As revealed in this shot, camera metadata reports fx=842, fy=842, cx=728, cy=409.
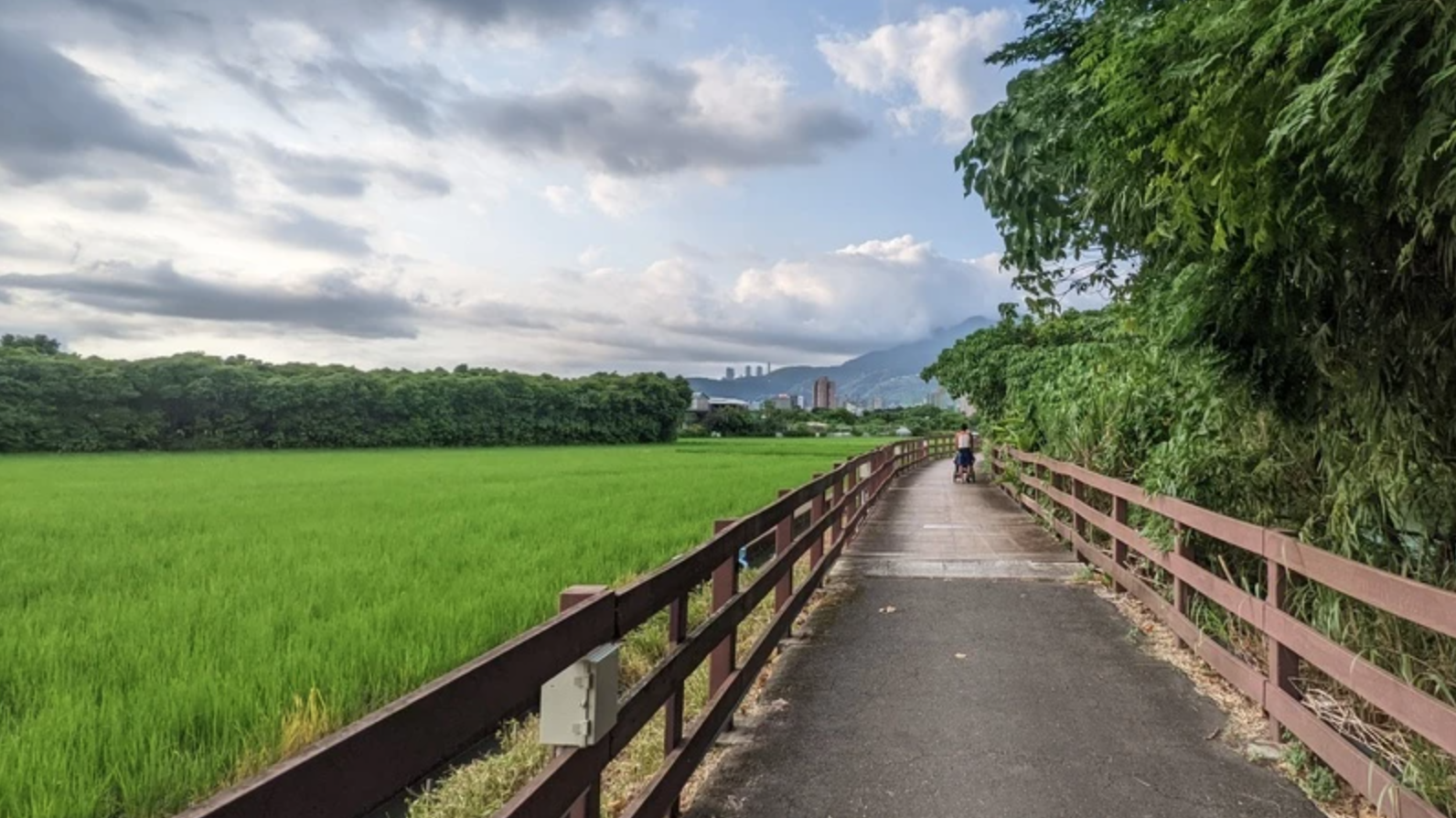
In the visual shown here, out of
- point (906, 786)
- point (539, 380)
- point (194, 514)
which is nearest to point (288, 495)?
point (194, 514)

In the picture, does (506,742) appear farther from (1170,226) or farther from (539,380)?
(539,380)

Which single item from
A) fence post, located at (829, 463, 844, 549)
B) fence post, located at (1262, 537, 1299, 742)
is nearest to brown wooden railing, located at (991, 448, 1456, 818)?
fence post, located at (1262, 537, 1299, 742)

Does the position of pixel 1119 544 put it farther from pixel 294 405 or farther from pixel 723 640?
pixel 294 405

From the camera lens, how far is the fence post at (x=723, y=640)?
12.5 feet

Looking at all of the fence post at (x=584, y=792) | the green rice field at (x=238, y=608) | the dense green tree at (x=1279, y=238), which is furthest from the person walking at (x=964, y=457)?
the fence post at (x=584, y=792)

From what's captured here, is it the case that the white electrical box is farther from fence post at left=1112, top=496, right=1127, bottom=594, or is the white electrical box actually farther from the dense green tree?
fence post at left=1112, top=496, right=1127, bottom=594

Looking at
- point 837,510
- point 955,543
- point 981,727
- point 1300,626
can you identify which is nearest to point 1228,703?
point 1300,626

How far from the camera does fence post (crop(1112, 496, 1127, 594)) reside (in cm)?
679

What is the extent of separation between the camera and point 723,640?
380 cm

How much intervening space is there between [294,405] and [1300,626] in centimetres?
5465

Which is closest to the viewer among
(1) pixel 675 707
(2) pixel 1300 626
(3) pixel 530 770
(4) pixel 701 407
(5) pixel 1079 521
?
(1) pixel 675 707

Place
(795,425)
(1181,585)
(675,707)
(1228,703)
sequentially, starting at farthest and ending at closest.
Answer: (795,425) < (1181,585) < (1228,703) < (675,707)

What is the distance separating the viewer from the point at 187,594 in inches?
284

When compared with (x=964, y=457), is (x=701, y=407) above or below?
above
